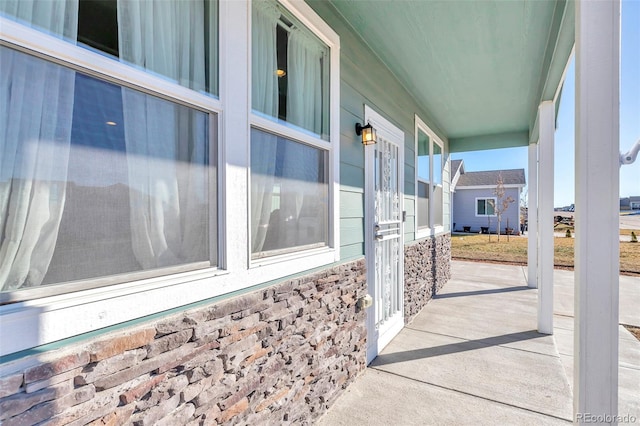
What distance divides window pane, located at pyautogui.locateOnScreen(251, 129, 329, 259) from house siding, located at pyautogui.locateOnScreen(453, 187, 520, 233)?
1758 centimetres

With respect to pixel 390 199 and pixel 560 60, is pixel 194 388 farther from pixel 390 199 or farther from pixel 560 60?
pixel 560 60

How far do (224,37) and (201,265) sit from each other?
1.13m

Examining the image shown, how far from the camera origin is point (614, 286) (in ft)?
4.58

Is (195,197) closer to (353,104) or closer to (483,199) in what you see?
(353,104)

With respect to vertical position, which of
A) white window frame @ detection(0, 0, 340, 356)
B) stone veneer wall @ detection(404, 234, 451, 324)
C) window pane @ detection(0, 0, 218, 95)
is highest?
window pane @ detection(0, 0, 218, 95)

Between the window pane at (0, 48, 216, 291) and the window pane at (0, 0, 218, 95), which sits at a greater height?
the window pane at (0, 0, 218, 95)

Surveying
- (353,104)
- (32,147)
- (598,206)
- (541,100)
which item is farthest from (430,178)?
(32,147)

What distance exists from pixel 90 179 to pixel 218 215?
540mm

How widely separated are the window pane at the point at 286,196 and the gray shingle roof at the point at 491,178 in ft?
59.0

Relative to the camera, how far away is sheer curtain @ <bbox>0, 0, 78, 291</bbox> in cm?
93

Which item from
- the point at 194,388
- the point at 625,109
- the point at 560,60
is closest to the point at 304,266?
the point at 194,388

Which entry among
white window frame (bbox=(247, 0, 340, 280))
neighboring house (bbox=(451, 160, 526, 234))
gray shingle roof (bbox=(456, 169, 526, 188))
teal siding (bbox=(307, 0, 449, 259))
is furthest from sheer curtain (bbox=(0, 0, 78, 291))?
gray shingle roof (bbox=(456, 169, 526, 188))

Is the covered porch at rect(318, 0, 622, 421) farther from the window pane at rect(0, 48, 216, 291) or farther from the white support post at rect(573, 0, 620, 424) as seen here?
the window pane at rect(0, 48, 216, 291)

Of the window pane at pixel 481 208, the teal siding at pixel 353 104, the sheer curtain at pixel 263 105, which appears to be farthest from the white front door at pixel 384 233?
the window pane at pixel 481 208
